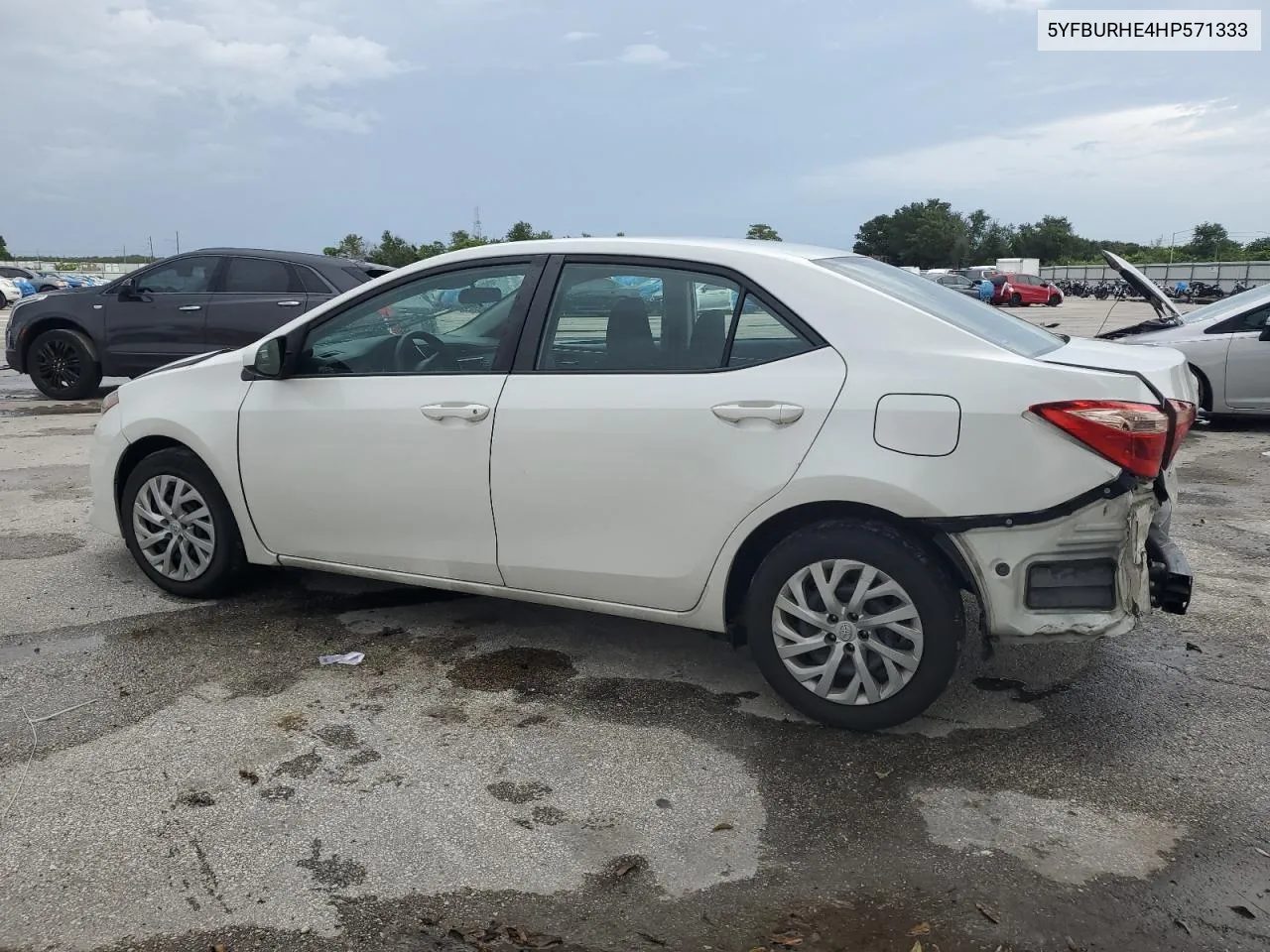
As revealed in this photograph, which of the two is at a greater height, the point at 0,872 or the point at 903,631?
the point at 903,631

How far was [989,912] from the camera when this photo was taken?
2.69 m

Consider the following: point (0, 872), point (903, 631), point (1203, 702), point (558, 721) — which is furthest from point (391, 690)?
point (1203, 702)

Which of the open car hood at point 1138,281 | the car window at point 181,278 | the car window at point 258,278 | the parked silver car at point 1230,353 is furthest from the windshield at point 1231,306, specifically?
the car window at point 181,278

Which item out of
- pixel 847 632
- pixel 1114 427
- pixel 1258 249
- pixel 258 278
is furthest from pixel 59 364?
pixel 1258 249

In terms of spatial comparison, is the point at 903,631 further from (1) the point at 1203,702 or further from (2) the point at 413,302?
(2) the point at 413,302

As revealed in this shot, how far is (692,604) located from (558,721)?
62 cm

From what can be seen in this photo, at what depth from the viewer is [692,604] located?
3.80 meters

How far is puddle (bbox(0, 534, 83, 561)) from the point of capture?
5.75 m

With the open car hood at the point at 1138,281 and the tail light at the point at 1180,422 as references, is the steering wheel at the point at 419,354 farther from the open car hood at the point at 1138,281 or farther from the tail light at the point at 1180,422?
the open car hood at the point at 1138,281

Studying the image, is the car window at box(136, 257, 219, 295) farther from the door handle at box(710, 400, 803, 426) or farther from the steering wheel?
the door handle at box(710, 400, 803, 426)

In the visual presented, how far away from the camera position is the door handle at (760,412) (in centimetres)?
352

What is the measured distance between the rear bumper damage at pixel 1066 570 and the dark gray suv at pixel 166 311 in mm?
8901

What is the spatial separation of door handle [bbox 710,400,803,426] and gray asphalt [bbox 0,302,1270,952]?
3.47ft

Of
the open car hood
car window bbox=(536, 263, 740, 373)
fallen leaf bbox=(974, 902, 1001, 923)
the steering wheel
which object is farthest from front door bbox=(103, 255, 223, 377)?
fallen leaf bbox=(974, 902, 1001, 923)
